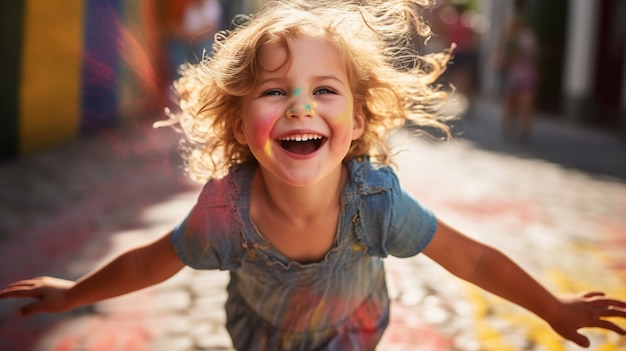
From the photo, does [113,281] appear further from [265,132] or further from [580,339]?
[580,339]

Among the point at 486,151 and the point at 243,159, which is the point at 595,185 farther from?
the point at 243,159

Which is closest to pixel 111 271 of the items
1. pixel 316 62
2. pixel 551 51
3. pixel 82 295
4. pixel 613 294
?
pixel 82 295

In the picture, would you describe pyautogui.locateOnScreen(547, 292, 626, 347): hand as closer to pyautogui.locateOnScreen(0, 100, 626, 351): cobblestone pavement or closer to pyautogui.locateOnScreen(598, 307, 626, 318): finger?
pyautogui.locateOnScreen(598, 307, 626, 318): finger

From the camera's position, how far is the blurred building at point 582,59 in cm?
1209

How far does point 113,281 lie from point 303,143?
72cm

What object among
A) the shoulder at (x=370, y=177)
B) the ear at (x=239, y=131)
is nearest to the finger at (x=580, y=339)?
the shoulder at (x=370, y=177)

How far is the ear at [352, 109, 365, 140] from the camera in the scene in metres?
2.36

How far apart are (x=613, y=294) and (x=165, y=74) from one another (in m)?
11.6

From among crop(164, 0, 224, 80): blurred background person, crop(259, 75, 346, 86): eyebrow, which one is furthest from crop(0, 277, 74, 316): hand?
crop(164, 0, 224, 80): blurred background person

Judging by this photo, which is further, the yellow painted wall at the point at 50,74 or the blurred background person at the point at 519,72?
the blurred background person at the point at 519,72

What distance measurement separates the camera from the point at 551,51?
555 inches

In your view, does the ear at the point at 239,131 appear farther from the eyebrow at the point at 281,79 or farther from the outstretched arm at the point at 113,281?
the outstretched arm at the point at 113,281

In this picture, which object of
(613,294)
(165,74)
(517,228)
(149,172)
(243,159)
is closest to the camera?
(243,159)

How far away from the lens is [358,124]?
2385mm
